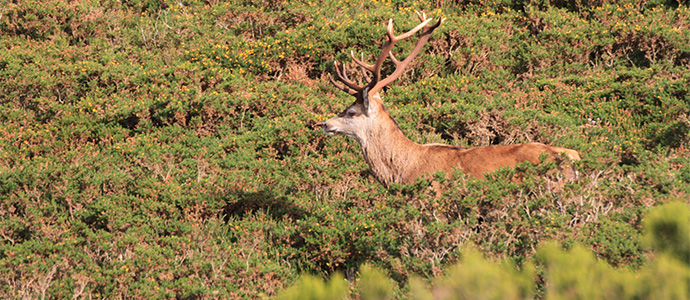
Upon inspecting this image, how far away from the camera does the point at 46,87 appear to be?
33.5ft

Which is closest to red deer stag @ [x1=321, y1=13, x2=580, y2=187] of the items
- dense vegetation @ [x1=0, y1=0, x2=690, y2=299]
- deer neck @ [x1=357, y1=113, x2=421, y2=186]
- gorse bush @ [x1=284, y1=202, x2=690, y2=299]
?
deer neck @ [x1=357, y1=113, x2=421, y2=186]

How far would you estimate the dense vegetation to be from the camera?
232 inches

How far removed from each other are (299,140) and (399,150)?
1.94 meters

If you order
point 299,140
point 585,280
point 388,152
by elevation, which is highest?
point 585,280

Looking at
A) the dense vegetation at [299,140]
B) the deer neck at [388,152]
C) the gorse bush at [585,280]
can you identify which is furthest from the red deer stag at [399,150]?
the gorse bush at [585,280]

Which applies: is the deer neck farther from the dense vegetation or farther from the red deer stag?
the dense vegetation

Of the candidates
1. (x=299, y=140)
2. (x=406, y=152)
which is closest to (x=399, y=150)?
(x=406, y=152)

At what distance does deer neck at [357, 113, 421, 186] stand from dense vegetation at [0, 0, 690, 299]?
296 millimetres

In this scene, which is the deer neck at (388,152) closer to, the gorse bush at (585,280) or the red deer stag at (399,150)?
the red deer stag at (399,150)

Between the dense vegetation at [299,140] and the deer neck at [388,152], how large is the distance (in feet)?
0.97

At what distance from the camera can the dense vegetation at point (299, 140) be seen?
5.88m

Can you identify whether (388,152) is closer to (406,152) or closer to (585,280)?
(406,152)

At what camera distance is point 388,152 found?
745cm

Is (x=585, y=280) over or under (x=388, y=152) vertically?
over
